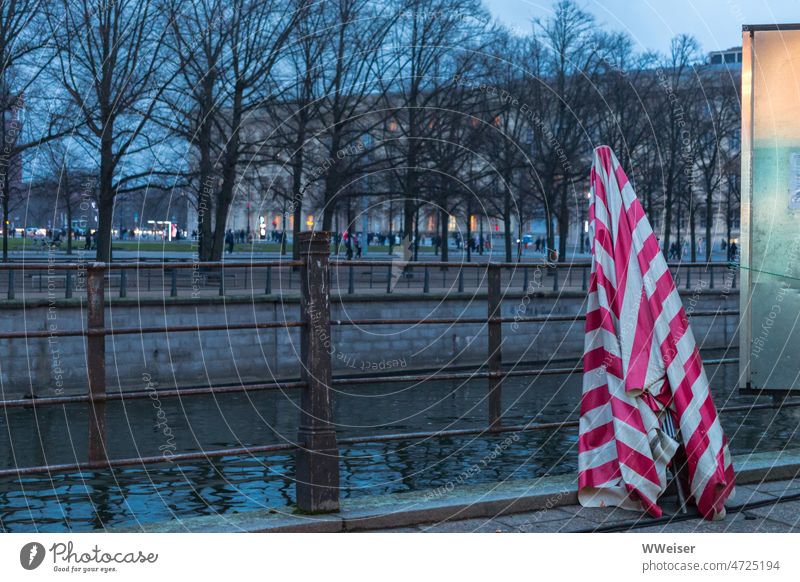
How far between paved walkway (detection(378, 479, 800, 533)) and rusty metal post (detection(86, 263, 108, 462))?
156 cm

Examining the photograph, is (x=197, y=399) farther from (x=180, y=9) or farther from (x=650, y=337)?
(x=650, y=337)

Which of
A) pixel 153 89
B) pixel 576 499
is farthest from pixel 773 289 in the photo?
pixel 153 89

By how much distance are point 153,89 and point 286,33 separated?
3165 mm

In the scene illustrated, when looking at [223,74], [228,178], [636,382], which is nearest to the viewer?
[636,382]

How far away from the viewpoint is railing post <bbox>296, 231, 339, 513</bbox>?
6562 millimetres

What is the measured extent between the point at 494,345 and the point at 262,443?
37.8 feet

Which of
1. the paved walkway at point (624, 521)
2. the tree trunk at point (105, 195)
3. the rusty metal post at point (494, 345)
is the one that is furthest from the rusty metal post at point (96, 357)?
the tree trunk at point (105, 195)

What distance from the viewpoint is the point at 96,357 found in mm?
6363

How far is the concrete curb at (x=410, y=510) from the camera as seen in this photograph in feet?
20.0

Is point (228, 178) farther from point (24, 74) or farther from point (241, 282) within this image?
point (241, 282)

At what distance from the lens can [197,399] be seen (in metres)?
25.5
